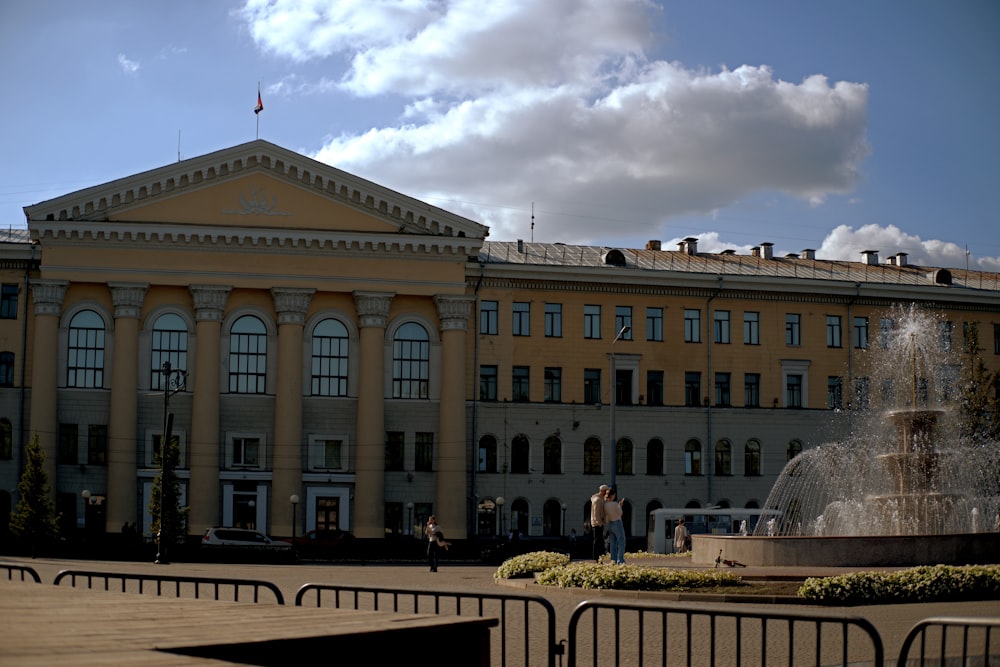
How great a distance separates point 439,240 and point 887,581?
120ft

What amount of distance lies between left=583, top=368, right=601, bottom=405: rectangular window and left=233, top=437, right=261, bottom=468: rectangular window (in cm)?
1464

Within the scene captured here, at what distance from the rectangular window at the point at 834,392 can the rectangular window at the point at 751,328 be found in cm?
414

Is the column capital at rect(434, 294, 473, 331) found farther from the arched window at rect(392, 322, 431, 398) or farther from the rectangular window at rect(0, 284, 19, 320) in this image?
the rectangular window at rect(0, 284, 19, 320)

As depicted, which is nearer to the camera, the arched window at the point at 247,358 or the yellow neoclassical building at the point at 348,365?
the yellow neoclassical building at the point at 348,365

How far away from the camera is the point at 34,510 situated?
46.7 meters

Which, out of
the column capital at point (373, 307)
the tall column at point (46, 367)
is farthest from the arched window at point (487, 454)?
the tall column at point (46, 367)

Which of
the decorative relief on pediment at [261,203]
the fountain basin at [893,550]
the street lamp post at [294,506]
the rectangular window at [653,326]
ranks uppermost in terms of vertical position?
the decorative relief on pediment at [261,203]

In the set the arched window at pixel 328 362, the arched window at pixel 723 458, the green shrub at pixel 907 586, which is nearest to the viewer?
the green shrub at pixel 907 586

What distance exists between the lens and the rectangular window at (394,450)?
5681cm

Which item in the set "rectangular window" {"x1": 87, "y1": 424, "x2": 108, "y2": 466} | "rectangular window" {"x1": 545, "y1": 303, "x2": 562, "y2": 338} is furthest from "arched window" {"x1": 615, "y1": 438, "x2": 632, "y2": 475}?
"rectangular window" {"x1": 87, "y1": 424, "x2": 108, "y2": 466}

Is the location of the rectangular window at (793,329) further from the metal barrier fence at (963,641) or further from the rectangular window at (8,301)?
the metal barrier fence at (963,641)

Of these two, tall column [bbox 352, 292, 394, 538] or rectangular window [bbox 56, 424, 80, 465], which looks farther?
tall column [bbox 352, 292, 394, 538]

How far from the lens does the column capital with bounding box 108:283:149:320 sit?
5484 cm

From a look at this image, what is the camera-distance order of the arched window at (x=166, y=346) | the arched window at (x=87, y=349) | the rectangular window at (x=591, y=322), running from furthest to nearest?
the rectangular window at (x=591, y=322)
the arched window at (x=166, y=346)
the arched window at (x=87, y=349)
